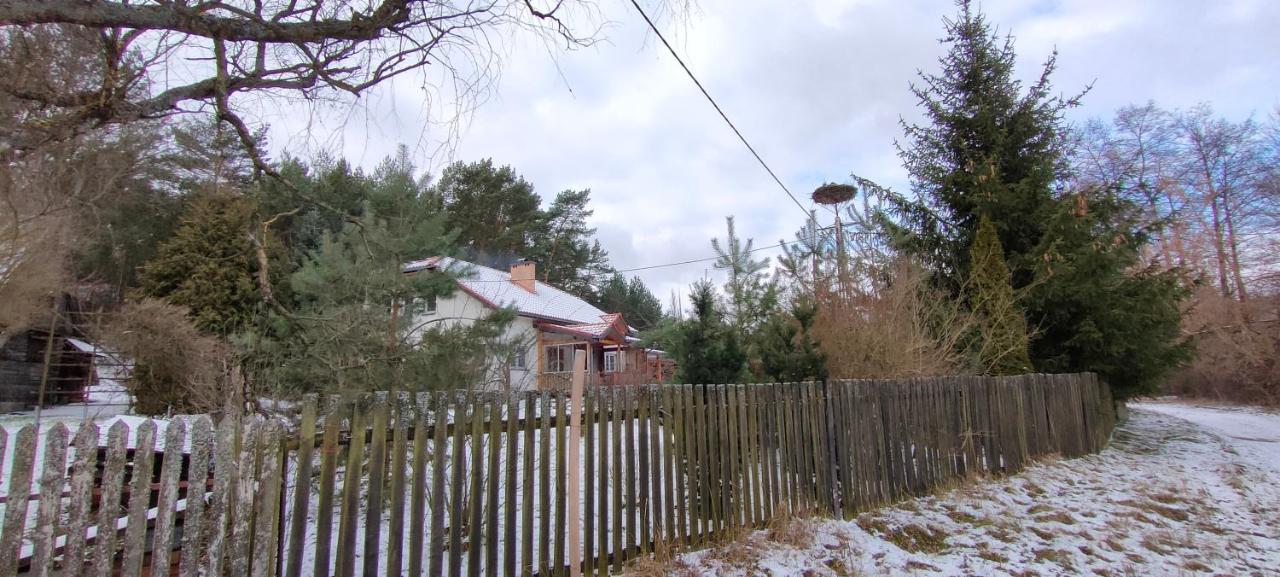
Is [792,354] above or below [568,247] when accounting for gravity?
below

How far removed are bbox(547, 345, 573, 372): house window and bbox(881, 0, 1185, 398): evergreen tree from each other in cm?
1293

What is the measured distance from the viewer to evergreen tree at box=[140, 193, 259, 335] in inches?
567

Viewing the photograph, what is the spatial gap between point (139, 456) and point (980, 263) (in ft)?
38.5

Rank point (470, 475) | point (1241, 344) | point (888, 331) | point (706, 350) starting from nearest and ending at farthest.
Answer: point (470, 475) < point (706, 350) < point (888, 331) < point (1241, 344)

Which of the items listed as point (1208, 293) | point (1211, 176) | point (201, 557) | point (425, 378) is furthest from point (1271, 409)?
point (201, 557)

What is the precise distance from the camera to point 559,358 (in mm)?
22391

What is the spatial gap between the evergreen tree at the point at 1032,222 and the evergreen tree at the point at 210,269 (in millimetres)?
15773

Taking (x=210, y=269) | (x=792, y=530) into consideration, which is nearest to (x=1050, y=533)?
(x=792, y=530)

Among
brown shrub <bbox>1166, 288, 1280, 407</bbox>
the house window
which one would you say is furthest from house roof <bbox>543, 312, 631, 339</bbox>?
brown shrub <bbox>1166, 288, 1280, 407</bbox>

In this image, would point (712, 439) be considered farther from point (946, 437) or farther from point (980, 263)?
point (980, 263)

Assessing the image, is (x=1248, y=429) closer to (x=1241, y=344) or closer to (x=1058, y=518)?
(x=1241, y=344)

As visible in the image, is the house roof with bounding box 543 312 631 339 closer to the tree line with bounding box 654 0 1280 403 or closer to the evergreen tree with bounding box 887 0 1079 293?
the tree line with bounding box 654 0 1280 403

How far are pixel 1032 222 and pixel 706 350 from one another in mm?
8735

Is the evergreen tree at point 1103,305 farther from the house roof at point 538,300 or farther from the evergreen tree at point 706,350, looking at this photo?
the house roof at point 538,300
